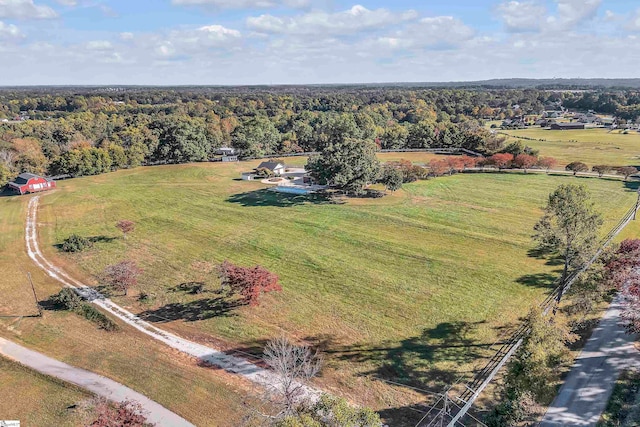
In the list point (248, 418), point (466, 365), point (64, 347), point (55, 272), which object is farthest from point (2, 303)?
point (466, 365)

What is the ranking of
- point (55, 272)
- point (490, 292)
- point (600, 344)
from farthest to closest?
point (55, 272) → point (490, 292) → point (600, 344)

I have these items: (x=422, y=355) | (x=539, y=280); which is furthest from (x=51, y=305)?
(x=539, y=280)

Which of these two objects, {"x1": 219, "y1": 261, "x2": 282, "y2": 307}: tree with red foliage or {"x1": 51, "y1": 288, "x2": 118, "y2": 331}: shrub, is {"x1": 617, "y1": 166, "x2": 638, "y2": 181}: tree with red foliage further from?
{"x1": 51, "y1": 288, "x2": 118, "y2": 331}: shrub

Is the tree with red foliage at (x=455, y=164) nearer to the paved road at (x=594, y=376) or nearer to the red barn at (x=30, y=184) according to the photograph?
the paved road at (x=594, y=376)

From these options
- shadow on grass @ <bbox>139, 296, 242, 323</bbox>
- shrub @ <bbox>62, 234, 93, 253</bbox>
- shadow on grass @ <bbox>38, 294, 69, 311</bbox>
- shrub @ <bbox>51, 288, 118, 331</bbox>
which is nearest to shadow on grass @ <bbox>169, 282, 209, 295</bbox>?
shadow on grass @ <bbox>139, 296, 242, 323</bbox>

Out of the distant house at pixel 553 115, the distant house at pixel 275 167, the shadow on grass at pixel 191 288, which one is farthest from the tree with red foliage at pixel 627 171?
the distant house at pixel 553 115

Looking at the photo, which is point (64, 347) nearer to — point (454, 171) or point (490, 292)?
point (490, 292)

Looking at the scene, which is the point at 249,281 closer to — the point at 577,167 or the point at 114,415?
the point at 114,415
